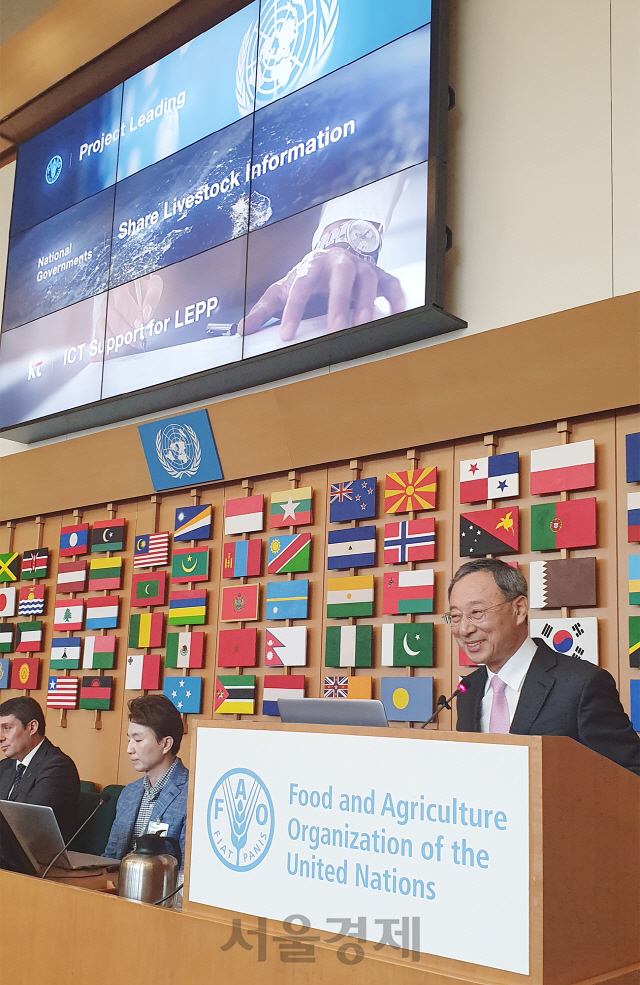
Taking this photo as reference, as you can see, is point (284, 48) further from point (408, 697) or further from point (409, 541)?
point (408, 697)

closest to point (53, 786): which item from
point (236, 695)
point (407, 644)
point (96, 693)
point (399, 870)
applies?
point (236, 695)

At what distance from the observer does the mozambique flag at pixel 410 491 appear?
14.7ft

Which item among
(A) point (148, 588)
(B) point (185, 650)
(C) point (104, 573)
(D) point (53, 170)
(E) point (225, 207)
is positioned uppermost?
(D) point (53, 170)

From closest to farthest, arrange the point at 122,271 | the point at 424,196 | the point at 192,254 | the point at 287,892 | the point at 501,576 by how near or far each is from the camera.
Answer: the point at 287,892, the point at 501,576, the point at 424,196, the point at 192,254, the point at 122,271

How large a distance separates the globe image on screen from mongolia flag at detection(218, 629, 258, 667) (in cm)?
298

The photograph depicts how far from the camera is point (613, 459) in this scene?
3.92 m

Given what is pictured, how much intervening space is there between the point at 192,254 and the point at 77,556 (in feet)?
7.37

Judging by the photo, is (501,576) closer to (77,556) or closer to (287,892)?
(287,892)

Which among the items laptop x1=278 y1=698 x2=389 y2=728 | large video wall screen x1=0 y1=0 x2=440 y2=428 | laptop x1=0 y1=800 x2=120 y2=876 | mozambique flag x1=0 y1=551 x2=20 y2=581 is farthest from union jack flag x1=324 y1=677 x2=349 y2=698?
mozambique flag x1=0 y1=551 x2=20 y2=581

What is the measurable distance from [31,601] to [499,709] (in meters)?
4.58

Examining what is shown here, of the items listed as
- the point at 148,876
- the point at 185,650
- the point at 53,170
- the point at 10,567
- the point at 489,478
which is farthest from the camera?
the point at 10,567

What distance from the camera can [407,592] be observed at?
4.49 m

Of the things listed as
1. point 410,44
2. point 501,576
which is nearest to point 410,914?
point 501,576

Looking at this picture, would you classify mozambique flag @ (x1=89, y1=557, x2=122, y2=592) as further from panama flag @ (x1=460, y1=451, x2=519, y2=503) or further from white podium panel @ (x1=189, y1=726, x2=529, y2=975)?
white podium panel @ (x1=189, y1=726, x2=529, y2=975)
